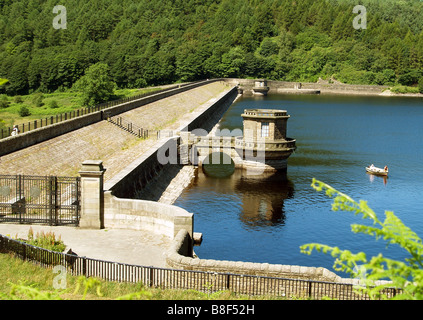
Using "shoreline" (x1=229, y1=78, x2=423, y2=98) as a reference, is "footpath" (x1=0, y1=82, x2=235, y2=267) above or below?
below

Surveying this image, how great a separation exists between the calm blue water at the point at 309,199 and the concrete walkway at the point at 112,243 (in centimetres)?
739

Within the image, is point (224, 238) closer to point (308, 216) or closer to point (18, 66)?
point (308, 216)

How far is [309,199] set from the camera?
45.8 m

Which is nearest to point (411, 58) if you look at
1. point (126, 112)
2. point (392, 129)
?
point (392, 129)

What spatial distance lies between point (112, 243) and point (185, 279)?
6242 millimetres

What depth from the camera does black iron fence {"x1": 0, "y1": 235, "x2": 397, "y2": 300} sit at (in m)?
18.2

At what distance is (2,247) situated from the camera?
20.2 meters

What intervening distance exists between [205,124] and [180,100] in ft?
43.4

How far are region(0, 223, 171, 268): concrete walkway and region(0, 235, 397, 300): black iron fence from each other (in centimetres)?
252

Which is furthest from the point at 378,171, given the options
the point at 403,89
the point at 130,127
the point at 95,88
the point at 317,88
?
the point at 317,88

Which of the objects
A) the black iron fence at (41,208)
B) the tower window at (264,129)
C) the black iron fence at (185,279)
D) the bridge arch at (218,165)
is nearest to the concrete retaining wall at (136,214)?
the black iron fence at (41,208)

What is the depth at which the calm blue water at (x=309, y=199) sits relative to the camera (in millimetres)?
33969

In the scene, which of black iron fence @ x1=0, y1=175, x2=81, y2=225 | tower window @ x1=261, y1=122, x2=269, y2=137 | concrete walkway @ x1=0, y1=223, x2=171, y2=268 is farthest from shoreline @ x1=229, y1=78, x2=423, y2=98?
concrete walkway @ x1=0, y1=223, x2=171, y2=268

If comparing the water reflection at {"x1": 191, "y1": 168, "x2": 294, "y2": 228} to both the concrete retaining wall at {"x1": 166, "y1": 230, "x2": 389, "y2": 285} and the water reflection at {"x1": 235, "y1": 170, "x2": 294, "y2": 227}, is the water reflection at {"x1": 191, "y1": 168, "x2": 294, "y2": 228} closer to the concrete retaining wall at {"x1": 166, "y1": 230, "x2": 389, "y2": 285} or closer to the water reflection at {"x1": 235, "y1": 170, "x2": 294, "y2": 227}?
the water reflection at {"x1": 235, "y1": 170, "x2": 294, "y2": 227}
